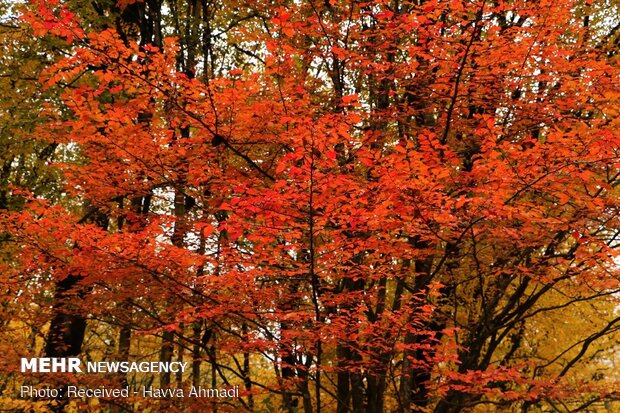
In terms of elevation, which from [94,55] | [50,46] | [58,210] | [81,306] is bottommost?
[81,306]

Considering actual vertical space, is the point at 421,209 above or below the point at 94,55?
below

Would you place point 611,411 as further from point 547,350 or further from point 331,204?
point 331,204

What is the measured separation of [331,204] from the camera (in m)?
5.20

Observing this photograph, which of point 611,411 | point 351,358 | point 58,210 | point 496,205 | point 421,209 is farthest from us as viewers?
point 611,411

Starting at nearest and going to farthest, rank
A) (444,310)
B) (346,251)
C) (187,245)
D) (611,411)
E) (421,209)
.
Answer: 1. (421,209)
2. (346,251)
3. (187,245)
4. (444,310)
5. (611,411)

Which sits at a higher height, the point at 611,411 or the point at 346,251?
the point at 346,251

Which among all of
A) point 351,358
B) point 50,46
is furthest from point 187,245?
point 50,46

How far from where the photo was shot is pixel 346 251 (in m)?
5.97

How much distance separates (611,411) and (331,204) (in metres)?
26.4

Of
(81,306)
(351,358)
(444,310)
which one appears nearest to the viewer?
(351,358)

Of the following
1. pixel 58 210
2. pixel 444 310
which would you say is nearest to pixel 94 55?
pixel 58 210

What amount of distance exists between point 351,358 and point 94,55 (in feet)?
16.1

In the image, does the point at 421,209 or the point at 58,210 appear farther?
the point at 58,210

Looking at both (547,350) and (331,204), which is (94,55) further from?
(547,350)
